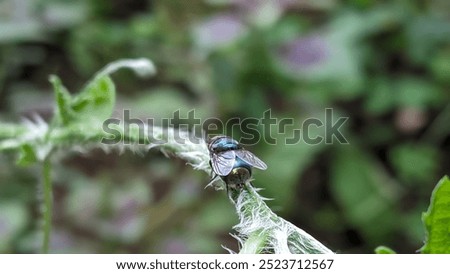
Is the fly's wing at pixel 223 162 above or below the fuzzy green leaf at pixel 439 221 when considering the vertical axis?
above

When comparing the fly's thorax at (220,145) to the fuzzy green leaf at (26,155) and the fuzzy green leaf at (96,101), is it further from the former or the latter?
the fuzzy green leaf at (26,155)

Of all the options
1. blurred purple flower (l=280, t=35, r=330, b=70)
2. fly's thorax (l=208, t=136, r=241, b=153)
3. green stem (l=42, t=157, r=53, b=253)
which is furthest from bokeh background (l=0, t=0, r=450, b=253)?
fly's thorax (l=208, t=136, r=241, b=153)

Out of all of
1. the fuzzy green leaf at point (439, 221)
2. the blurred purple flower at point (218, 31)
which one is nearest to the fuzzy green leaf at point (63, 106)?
the fuzzy green leaf at point (439, 221)

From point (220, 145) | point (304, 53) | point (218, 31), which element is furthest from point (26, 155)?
point (304, 53)

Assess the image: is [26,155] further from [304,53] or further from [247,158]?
[304,53]

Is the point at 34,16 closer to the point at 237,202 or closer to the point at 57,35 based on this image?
the point at 57,35

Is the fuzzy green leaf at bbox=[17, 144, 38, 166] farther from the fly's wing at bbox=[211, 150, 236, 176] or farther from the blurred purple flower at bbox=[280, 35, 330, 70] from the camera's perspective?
the blurred purple flower at bbox=[280, 35, 330, 70]
